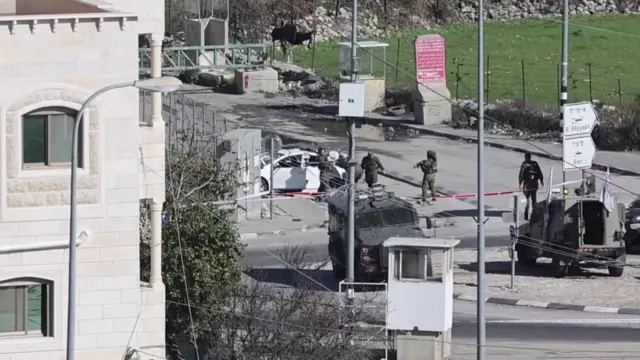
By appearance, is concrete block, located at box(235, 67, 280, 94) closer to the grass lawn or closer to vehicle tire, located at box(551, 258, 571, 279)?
the grass lawn

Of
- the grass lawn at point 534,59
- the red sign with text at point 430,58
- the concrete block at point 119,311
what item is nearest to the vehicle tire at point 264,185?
the red sign with text at point 430,58

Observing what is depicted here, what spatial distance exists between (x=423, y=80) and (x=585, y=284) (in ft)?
67.7

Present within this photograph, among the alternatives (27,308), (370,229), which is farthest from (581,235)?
(27,308)

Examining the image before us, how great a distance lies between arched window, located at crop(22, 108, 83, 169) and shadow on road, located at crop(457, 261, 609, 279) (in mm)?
14102

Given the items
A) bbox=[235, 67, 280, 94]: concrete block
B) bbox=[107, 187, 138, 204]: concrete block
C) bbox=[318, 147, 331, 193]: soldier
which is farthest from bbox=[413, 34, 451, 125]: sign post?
bbox=[107, 187, 138, 204]: concrete block

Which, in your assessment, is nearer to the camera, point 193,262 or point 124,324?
point 124,324

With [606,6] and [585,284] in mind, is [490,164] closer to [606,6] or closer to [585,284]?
[585,284]

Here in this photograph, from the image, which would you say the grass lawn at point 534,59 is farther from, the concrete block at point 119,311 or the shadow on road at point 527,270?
the concrete block at point 119,311

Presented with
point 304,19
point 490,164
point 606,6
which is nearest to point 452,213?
point 490,164

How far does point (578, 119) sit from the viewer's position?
35531mm

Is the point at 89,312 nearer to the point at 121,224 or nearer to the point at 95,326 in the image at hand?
the point at 95,326

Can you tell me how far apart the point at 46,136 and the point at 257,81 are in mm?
38169

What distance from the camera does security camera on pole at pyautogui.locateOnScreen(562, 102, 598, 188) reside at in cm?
3538

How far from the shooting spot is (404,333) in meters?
28.7
